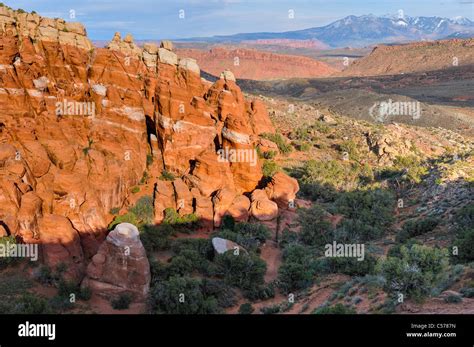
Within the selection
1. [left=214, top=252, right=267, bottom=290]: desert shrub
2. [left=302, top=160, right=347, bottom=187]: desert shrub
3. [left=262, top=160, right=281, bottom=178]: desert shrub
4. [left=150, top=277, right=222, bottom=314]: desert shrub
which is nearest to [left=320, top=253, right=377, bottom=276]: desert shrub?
[left=214, top=252, right=267, bottom=290]: desert shrub

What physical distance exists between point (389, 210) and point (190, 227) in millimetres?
14141

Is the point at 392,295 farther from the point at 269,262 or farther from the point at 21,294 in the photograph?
the point at 21,294

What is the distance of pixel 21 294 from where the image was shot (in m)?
18.6

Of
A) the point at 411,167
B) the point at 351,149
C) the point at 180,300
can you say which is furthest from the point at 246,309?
the point at 351,149

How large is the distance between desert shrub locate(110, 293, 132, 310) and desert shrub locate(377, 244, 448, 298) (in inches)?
420

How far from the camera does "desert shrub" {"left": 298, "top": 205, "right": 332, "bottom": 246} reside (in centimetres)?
2667

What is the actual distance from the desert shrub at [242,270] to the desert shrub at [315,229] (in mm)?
5392

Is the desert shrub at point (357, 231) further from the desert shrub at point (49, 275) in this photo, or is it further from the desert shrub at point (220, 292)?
the desert shrub at point (49, 275)

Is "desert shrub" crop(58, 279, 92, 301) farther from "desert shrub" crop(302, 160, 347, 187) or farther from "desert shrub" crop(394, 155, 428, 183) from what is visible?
"desert shrub" crop(394, 155, 428, 183)
